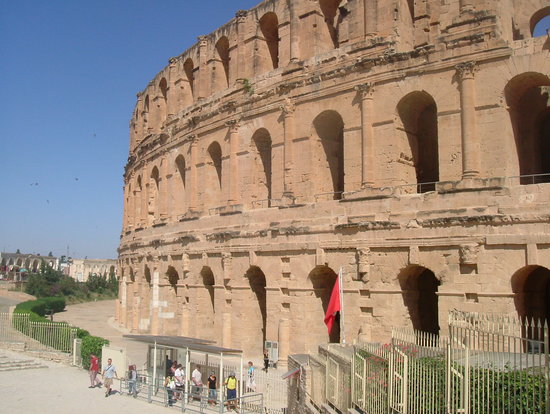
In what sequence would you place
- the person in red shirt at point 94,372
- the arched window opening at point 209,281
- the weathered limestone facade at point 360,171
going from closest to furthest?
the weathered limestone facade at point 360,171 < the person in red shirt at point 94,372 < the arched window opening at point 209,281

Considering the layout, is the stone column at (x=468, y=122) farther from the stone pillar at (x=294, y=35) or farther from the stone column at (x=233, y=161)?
the stone column at (x=233, y=161)

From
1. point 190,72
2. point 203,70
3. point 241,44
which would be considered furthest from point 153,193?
point 241,44

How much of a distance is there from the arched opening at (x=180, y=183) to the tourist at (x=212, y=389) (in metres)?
13.0

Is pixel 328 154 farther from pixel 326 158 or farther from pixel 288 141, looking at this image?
pixel 288 141

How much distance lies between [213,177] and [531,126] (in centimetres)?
1302

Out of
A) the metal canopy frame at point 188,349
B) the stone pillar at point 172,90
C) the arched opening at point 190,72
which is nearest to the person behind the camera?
the metal canopy frame at point 188,349

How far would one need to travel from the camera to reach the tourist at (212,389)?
583 inches

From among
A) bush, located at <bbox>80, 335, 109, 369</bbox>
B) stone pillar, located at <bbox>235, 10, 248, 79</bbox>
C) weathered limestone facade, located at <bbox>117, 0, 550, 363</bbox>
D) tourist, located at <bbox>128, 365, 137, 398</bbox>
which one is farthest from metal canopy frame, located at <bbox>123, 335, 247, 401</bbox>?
stone pillar, located at <bbox>235, 10, 248, 79</bbox>

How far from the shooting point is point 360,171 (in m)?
18.5

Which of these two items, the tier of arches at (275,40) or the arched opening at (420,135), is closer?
the arched opening at (420,135)

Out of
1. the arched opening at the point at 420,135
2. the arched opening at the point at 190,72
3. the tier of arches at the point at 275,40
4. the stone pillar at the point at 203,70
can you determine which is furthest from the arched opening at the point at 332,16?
the arched opening at the point at 190,72

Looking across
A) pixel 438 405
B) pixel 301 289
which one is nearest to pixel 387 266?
pixel 301 289

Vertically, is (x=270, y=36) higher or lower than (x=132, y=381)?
higher

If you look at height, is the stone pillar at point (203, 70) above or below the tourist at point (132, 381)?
above
